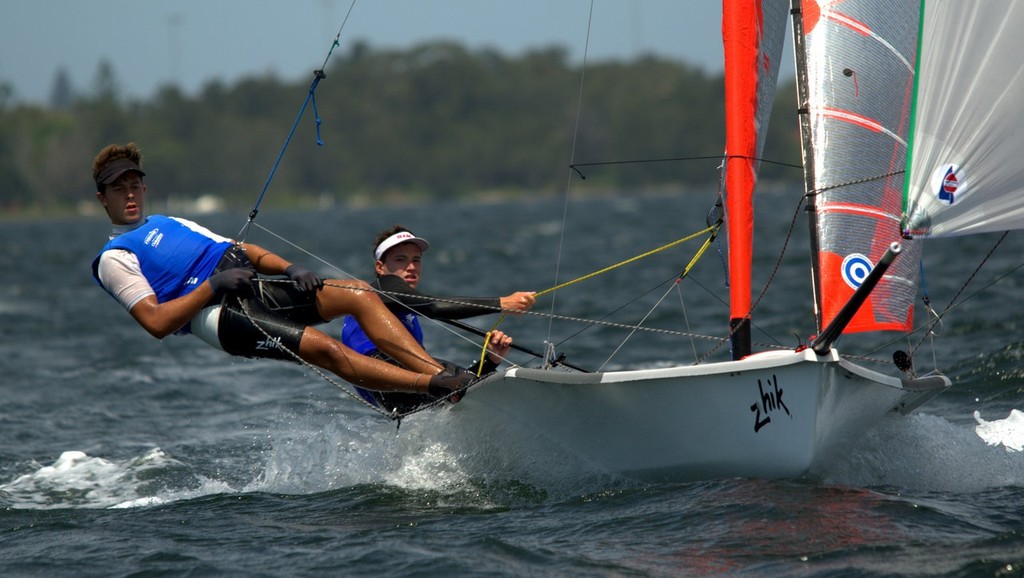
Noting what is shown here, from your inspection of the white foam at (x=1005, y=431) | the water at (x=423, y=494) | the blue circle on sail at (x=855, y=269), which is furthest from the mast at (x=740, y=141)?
the white foam at (x=1005, y=431)

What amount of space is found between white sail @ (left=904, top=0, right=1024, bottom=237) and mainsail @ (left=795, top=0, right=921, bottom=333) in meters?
0.52

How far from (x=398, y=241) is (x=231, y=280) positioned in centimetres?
79

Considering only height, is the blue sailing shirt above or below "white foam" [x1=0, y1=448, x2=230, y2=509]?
above

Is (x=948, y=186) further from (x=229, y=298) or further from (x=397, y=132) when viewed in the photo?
(x=397, y=132)

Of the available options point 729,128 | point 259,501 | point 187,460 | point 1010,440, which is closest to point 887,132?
point 729,128

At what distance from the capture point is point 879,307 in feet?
17.1

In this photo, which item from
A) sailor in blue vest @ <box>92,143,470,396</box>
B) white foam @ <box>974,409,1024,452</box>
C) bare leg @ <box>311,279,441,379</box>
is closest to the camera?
sailor in blue vest @ <box>92,143,470,396</box>

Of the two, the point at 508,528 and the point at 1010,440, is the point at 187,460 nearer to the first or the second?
the point at 508,528

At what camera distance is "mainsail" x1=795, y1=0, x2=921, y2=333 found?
5.18 meters

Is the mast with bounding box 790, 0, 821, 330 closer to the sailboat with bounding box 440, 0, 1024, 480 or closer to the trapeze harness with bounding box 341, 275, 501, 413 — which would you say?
the sailboat with bounding box 440, 0, 1024, 480

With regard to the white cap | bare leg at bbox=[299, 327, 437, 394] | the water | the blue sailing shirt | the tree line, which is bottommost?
the water

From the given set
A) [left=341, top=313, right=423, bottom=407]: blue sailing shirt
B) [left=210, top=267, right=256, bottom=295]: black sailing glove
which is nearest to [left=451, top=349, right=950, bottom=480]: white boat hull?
[left=341, top=313, right=423, bottom=407]: blue sailing shirt

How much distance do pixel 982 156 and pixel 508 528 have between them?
7.02 ft

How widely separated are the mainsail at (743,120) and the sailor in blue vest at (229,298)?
3.66ft
